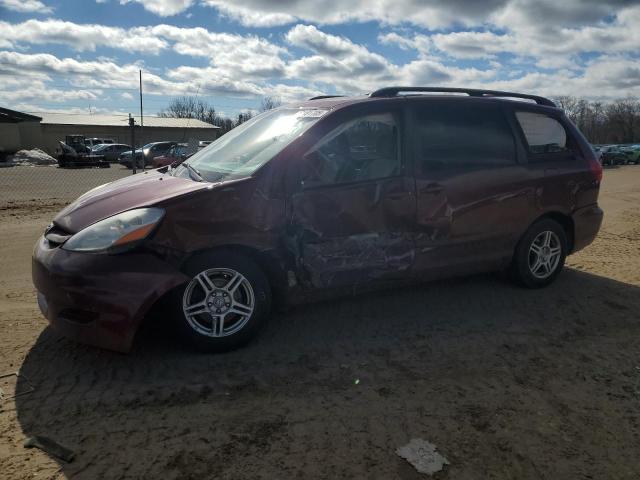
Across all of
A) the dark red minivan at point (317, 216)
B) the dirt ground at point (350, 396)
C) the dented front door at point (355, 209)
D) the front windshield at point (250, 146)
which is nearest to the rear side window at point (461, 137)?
the dark red minivan at point (317, 216)

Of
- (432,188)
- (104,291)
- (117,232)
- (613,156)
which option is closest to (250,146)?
(117,232)

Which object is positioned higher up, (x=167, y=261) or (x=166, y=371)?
(x=167, y=261)

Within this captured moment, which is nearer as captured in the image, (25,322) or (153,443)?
(153,443)

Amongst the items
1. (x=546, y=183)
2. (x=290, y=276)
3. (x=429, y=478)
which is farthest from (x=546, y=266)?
(x=429, y=478)

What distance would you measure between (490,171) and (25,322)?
4.10 m

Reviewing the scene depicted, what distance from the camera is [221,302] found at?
3.44 m

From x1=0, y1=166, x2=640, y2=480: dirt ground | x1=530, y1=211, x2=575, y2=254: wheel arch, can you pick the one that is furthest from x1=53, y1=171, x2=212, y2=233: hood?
x1=530, y1=211, x2=575, y2=254: wheel arch

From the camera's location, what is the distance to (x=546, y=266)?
5.01m

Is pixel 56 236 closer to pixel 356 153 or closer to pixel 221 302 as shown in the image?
pixel 221 302

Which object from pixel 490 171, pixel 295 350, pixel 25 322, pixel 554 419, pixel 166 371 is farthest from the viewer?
pixel 490 171

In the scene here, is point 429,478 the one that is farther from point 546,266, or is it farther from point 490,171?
point 546,266

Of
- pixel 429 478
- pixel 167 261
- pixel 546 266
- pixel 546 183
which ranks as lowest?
pixel 429 478

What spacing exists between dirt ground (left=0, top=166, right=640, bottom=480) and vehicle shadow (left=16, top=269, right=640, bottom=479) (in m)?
0.01

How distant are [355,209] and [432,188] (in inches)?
29.8
